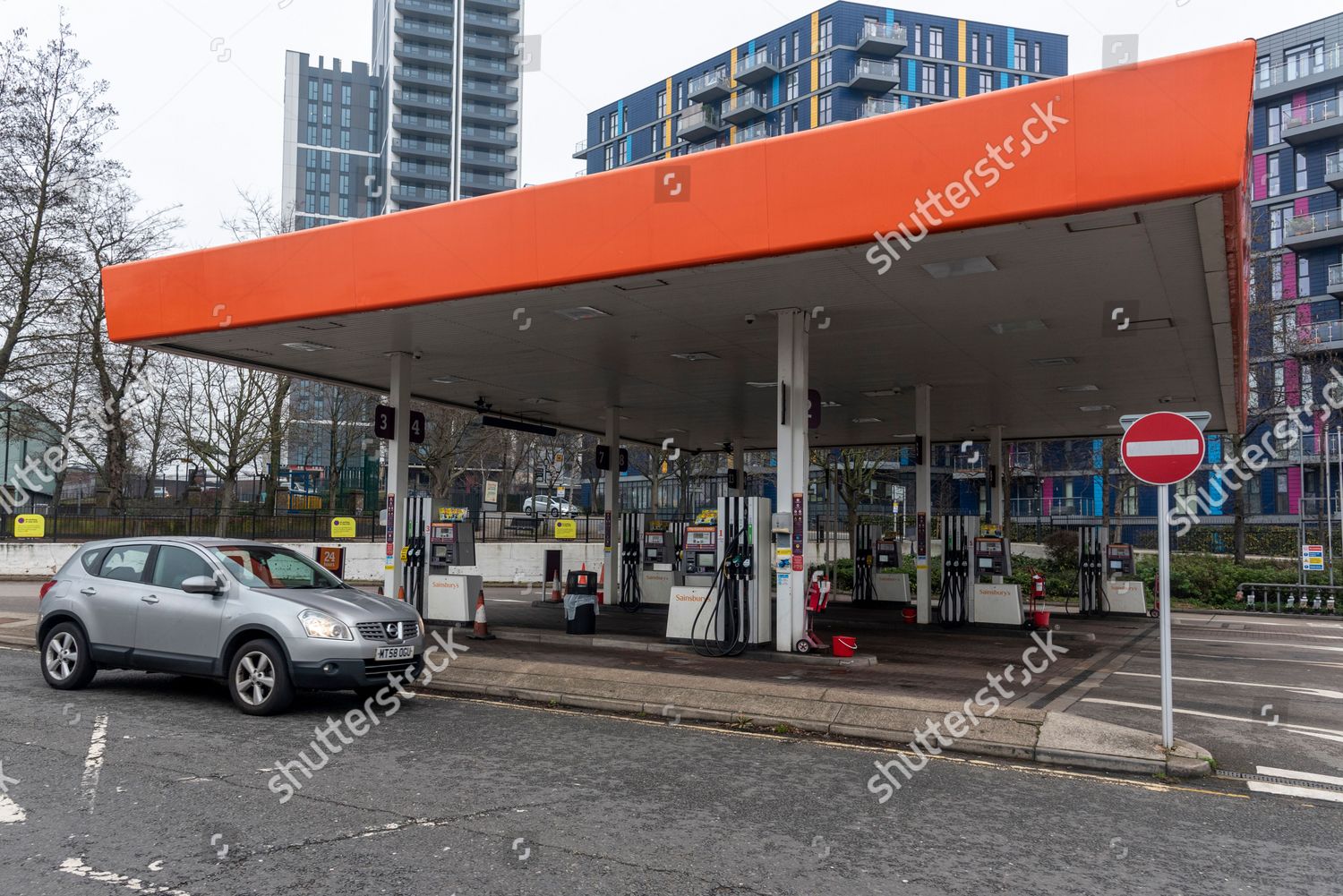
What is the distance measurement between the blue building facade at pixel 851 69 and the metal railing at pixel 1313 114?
25.2 meters

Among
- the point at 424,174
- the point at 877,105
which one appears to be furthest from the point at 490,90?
the point at 877,105

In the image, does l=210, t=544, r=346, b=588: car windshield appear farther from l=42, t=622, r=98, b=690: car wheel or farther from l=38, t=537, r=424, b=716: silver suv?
l=42, t=622, r=98, b=690: car wheel

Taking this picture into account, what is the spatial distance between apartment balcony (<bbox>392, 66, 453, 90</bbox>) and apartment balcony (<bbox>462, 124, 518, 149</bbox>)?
5566mm

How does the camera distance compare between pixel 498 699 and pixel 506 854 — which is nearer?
pixel 506 854

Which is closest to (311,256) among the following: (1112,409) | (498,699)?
(498,699)

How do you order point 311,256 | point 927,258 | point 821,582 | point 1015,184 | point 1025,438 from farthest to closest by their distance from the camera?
point 1025,438, point 821,582, point 311,256, point 927,258, point 1015,184

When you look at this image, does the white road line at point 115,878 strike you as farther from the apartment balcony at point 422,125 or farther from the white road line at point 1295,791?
the apartment balcony at point 422,125

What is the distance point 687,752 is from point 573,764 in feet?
3.47

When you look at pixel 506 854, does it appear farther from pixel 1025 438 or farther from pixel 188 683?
pixel 1025 438

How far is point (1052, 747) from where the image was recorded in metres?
8.00

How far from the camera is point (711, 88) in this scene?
83125 mm

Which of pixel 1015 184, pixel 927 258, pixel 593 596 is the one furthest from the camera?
pixel 593 596

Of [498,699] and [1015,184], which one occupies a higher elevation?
[1015,184]

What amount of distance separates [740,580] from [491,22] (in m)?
116
